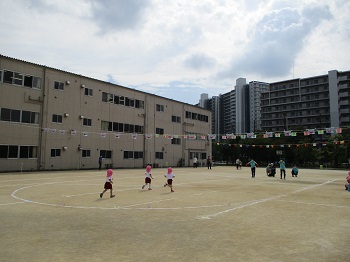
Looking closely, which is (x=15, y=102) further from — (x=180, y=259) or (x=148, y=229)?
(x=180, y=259)

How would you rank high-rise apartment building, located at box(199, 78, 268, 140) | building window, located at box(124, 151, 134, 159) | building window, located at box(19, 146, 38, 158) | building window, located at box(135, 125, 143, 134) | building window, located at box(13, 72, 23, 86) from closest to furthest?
building window, located at box(19, 146, 38, 158), building window, located at box(13, 72, 23, 86), building window, located at box(124, 151, 134, 159), building window, located at box(135, 125, 143, 134), high-rise apartment building, located at box(199, 78, 268, 140)

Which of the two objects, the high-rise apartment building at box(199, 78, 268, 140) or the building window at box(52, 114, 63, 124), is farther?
the high-rise apartment building at box(199, 78, 268, 140)

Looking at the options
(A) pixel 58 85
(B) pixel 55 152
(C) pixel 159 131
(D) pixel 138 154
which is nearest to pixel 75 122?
(B) pixel 55 152

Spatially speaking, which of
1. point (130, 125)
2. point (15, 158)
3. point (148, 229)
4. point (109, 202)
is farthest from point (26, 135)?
point (148, 229)

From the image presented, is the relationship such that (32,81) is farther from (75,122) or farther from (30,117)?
(75,122)

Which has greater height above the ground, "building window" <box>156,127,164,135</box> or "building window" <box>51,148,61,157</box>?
"building window" <box>156,127,164,135</box>

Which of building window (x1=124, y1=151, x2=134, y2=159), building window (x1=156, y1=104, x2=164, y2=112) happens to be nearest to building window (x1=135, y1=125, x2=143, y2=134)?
building window (x1=124, y1=151, x2=134, y2=159)

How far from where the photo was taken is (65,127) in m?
34.8

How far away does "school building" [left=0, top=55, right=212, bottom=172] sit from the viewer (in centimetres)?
3028

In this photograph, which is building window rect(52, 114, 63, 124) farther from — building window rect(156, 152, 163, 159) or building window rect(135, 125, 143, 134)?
building window rect(156, 152, 163, 159)

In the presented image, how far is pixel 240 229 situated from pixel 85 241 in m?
4.21

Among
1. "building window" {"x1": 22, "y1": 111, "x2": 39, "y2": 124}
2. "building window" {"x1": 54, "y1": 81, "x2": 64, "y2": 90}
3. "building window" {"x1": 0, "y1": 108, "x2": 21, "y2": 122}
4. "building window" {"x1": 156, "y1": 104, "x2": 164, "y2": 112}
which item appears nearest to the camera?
"building window" {"x1": 0, "y1": 108, "x2": 21, "y2": 122}

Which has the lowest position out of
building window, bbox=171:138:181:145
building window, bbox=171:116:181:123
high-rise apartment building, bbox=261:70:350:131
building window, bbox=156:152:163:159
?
building window, bbox=156:152:163:159

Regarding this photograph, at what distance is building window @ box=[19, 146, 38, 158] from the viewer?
3055 centimetres
